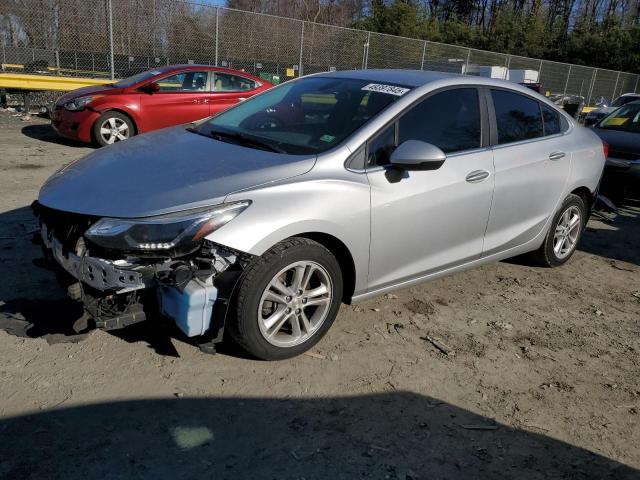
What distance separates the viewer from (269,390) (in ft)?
9.91

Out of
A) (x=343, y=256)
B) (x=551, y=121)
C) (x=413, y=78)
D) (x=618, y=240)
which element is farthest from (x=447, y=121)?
(x=618, y=240)

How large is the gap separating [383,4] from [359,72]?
44.2 metres

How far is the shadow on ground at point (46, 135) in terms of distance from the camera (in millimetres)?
10000

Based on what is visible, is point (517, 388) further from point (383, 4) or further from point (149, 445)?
point (383, 4)

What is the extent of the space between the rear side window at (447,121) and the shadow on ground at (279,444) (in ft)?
5.83

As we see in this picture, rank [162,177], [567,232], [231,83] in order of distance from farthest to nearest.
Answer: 1. [231,83]
2. [567,232]
3. [162,177]

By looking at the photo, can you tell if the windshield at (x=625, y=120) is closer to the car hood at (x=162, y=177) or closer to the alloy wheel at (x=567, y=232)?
the alloy wheel at (x=567, y=232)

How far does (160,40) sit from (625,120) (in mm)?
11370

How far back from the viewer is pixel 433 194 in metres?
3.67

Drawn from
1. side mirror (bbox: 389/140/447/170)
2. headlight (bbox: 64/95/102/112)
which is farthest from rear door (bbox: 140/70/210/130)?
side mirror (bbox: 389/140/447/170)

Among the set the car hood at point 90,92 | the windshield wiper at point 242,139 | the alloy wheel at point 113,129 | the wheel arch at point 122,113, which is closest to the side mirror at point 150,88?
the car hood at point 90,92

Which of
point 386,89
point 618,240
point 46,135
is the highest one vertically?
point 386,89

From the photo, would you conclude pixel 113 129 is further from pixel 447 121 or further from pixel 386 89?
pixel 447 121

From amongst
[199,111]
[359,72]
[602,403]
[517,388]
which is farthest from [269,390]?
[199,111]
